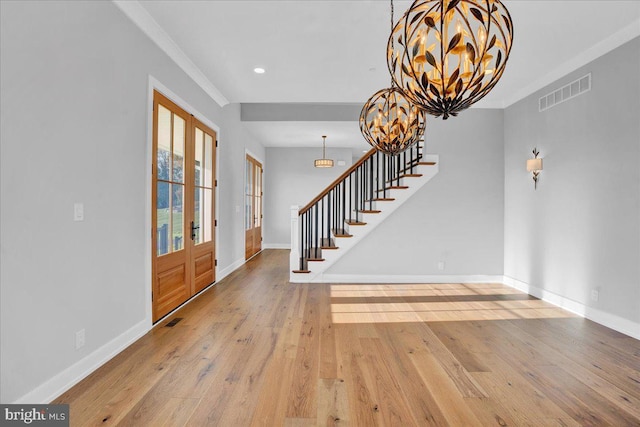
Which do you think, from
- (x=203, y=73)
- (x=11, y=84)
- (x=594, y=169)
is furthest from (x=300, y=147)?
(x=11, y=84)

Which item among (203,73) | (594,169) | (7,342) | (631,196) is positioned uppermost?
(203,73)

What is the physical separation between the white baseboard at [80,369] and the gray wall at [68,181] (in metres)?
0.04

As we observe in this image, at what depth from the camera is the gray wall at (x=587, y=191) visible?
3164mm

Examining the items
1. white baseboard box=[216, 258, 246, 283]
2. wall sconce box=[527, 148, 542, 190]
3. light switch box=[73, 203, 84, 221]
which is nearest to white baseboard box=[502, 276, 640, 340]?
wall sconce box=[527, 148, 542, 190]

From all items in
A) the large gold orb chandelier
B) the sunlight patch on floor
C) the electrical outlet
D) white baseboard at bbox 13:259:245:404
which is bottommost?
the sunlight patch on floor

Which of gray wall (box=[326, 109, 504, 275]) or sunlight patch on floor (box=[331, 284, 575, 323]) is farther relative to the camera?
gray wall (box=[326, 109, 504, 275])

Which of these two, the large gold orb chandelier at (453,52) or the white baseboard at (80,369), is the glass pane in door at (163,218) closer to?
the white baseboard at (80,369)

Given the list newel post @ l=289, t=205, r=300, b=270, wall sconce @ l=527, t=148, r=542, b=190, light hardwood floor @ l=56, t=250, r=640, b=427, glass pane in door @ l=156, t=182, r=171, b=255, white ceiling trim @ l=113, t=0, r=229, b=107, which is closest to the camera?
light hardwood floor @ l=56, t=250, r=640, b=427

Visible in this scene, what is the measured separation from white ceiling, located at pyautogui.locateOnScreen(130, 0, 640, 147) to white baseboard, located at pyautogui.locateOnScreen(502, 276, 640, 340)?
2689 mm

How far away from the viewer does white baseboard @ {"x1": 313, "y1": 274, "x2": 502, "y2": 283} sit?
5.24m

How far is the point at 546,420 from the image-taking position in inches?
74.0

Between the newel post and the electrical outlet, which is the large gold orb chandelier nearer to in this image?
the electrical outlet

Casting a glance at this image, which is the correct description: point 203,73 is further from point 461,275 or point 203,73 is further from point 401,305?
point 461,275

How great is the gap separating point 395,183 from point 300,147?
4.08 meters
